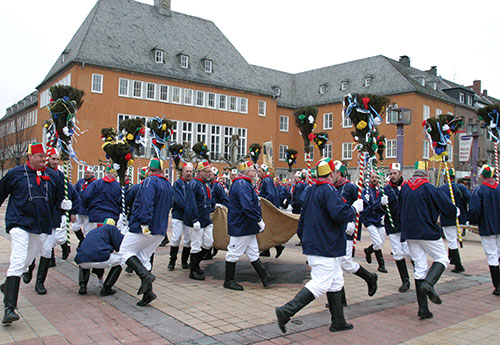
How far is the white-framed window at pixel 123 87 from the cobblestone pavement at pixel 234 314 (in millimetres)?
31354

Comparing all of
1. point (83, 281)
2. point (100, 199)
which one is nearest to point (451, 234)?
point (100, 199)

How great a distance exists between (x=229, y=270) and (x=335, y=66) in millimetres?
49513

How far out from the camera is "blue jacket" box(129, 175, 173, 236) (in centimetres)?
635

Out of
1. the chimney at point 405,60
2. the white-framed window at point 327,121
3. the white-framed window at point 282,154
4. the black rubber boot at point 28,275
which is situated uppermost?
the chimney at point 405,60

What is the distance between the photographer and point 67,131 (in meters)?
8.93

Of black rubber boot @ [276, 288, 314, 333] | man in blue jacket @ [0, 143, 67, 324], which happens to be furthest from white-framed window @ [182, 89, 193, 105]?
black rubber boot @ [276, 288, 314, 333]

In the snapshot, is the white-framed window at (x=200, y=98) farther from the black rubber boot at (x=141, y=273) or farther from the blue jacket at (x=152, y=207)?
the black rubber boot at (x=141, y=273)

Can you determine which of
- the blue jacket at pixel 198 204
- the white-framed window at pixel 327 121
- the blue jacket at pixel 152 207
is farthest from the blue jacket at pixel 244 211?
the white-framed window at pixel 327 121

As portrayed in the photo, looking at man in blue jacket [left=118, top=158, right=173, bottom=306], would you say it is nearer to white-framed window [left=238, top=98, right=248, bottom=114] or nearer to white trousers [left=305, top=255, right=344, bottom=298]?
white trousers [left=305, top=255, right=344, bottom=298]

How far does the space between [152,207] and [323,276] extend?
108 inches

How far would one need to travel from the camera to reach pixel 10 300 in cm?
530

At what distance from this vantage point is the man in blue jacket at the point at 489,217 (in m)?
7.29

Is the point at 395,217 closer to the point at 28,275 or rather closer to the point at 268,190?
the point at 268,190

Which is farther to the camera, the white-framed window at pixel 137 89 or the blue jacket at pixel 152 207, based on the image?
the white-framed window at pixel 137 89
